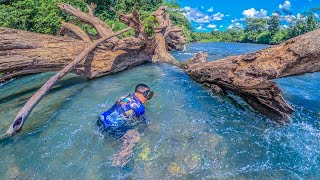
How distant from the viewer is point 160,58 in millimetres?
12992

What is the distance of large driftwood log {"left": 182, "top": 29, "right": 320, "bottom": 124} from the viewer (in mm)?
5742

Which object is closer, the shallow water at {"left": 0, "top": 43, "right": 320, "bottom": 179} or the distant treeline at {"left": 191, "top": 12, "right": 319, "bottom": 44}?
the shallow water at {"left": 0, "top": 43, "right": 320, "bottom": 179}

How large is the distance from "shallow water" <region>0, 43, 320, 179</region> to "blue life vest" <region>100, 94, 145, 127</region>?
412 millimetres

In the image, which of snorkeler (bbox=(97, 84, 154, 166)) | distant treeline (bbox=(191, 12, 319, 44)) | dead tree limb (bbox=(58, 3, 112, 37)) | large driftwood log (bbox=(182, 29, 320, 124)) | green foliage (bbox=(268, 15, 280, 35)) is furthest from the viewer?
green foliage (bbox=(268, 15, 280, 35))

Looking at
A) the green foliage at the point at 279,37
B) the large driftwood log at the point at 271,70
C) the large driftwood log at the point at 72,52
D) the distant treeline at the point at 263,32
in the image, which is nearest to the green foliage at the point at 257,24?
the distant treeline at the point at 263,32

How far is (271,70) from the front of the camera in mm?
5941

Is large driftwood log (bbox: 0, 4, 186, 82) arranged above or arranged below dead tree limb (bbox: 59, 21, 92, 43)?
below

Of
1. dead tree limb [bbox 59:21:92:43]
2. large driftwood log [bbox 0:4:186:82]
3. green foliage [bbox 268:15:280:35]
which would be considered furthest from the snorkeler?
green foliage [bbox 268:15:280:35]

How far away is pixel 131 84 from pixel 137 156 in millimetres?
4622

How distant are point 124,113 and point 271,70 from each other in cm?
343

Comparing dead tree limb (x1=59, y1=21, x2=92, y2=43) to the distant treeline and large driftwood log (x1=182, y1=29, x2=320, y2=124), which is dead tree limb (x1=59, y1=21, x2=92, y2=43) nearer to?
large driftwood log (x1=182, y1=29, x2=320, y2=124)

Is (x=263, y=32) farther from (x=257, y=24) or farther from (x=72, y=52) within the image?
(x=72, y=52)

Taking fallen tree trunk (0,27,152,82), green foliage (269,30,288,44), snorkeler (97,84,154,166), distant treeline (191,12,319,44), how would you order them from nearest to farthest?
snorkeler (97,84,154,166)
fallen tree trunk (0,27,152,82)
distant treeline (191,12,319,44)
green foliage (269,30,288,44)

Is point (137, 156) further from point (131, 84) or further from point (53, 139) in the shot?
point (131, 84)
